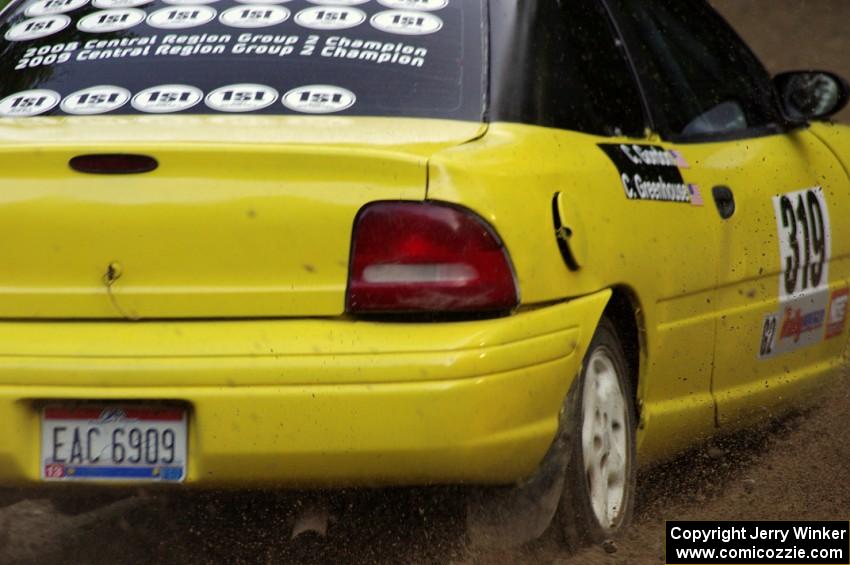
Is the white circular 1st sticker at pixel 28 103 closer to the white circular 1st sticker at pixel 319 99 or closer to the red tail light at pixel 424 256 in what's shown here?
the white circular 1st sticker at pixel 319 99

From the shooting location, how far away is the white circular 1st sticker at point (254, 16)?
4613mm

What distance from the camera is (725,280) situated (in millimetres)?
5203

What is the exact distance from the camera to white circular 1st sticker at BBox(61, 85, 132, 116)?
14.3 ft

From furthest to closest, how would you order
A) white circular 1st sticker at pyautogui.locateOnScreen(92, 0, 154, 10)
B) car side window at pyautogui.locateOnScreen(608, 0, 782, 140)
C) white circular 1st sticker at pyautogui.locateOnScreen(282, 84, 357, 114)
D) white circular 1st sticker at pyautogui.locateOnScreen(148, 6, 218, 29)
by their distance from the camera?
1. car side window at pyautogui.locateOnScreen(608, 0, 782, 140)
2. white circular 1st sticker at pyautogui.locateOnScreen(92, 0, 154, 10)
3. white circular 1st sticker at pyautogui.locateOnScreen(148, 6, 218, 29)
4. white circular 1st sticker at pyautogui.locateOnScreen(282, 84, 357, 114)

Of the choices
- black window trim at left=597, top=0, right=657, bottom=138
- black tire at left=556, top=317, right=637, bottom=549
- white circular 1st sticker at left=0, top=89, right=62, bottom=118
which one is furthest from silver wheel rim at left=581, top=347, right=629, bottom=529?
white circular 1st sticker at left=0, top=89, right=62, bottom=118

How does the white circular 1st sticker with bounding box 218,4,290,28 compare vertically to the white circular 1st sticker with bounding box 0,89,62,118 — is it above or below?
above

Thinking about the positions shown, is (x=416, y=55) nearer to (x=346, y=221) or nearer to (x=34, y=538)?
(x=346, y=221)

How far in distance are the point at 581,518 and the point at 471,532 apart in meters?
0.37

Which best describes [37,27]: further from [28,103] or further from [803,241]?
[803,241]

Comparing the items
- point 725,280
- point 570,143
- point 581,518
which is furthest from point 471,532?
point 725,280

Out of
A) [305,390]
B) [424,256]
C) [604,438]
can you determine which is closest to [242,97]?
[424,256]

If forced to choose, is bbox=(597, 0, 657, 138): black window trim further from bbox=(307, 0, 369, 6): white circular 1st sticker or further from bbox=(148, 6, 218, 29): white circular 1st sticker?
bbox=(148, 6, 218, 29): white circular 1st sticker

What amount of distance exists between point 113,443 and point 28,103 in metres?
1.07

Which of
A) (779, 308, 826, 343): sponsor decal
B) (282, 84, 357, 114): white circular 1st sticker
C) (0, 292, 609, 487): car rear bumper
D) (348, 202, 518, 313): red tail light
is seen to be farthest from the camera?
(779, 308, 826, 343): sponsor decal
